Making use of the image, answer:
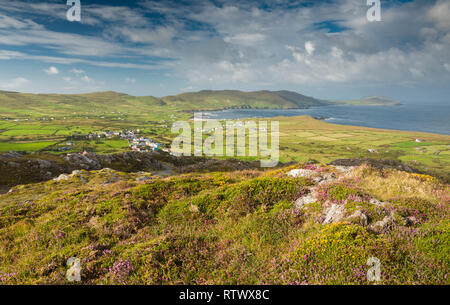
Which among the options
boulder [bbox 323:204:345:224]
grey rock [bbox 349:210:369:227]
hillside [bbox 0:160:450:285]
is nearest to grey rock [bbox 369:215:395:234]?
hillside [bbox 0:160:450:285]

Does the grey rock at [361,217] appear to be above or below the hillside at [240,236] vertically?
above

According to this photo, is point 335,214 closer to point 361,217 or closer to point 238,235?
point 361,217

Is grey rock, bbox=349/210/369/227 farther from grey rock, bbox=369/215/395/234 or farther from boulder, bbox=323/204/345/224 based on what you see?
boulder, bbox=323/204/345/224

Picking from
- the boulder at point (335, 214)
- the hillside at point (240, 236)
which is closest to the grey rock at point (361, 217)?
the hillside at point (240, 236)

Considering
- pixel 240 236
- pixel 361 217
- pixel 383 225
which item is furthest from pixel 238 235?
pixel 383 225

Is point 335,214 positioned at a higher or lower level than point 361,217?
lower

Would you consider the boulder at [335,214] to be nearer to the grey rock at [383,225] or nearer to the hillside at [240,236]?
the hillside at [240,236]

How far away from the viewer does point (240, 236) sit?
8484mm

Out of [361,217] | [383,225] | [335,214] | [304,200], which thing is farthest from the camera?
[304,200]

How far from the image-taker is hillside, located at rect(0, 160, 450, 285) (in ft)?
20.3

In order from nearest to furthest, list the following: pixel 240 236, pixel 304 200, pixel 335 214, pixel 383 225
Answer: pixel 383 225, pixel 240 236, pixel 335 214, pixel 304 200

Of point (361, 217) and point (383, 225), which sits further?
point (361, 217)

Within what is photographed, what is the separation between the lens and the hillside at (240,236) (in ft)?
20.3
